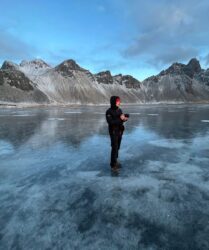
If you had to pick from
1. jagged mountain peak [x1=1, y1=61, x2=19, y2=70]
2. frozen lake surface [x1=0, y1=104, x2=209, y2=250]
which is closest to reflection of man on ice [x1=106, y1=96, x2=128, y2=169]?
frozen lake surface [x1=0, y1=104, x2=209, y2=250]

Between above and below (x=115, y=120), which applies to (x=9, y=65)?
above

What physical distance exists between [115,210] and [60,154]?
5.39m

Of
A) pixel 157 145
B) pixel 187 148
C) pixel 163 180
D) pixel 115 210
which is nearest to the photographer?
pixel 115 210

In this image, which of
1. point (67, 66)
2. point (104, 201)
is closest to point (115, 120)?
point (104, 201)

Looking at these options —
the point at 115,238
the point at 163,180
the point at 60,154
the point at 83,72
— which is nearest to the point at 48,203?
the point at 115,238

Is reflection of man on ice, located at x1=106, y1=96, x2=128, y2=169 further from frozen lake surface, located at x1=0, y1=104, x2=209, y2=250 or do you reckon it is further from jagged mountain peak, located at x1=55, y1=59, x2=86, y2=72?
jagged mountain peak, located at x1=55, y1=59, x2=86, y2=72

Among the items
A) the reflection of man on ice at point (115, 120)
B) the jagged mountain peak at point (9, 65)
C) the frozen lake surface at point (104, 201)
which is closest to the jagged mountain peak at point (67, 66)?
the jagged mountain peak at point (9, 65)

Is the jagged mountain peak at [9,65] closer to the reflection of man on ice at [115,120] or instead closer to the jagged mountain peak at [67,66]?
the jagged mountain peak at [67,66]

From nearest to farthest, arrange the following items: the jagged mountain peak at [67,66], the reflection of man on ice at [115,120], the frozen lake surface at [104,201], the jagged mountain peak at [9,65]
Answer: the frozen lake surface at [104,201] < the reflection of man on ice at [115,120] < the jagged mountain peak at [9,65] < the jagged mountain peak at [67,66]

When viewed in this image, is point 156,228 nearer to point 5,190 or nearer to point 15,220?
point 15,220

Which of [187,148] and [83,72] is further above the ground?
[83,72]

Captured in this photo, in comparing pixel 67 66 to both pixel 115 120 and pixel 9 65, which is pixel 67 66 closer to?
pixel 9 65

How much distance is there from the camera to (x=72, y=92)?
550 ft

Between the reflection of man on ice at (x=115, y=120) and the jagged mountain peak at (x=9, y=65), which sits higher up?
the jagged mountain peak at (x=9, y=65)
